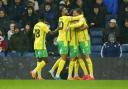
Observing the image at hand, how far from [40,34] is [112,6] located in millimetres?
3770

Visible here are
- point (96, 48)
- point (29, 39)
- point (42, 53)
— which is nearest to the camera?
point (42, 53)

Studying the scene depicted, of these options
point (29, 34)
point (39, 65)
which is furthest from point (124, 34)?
point (39, 65)

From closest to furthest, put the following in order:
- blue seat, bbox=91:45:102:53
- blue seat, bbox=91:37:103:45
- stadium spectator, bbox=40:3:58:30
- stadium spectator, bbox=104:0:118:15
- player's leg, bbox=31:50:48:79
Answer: player's leg, bbox=31:50:48:79 < blue seat, bbox=91:45:102:53 < blue seat, bbox=91:37:103:45 < stadium spectator, bbox=40:3:58:30 < stadium spectator, bbox=104:0:118:15

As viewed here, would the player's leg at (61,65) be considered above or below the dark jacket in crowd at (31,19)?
below

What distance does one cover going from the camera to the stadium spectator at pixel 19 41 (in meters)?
19.2

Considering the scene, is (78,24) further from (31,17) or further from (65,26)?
(31,17)

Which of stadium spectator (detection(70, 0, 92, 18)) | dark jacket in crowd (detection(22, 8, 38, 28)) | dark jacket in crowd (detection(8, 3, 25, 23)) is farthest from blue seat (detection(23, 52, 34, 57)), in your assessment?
stadium spectator (detection(70, 0, 92, 18))

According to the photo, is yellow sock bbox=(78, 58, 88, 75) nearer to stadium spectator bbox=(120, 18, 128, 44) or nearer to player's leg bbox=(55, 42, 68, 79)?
player's leg bbox=(55, 42, 68, 79)

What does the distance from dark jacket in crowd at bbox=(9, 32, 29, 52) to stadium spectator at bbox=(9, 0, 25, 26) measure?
4.82ft

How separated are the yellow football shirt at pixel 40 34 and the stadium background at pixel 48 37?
0.47 meters

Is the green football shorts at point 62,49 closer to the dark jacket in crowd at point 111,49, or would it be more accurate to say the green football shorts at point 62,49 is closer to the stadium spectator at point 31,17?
the dark jacket in crowd at point 111,49

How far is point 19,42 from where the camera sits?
19234 mm

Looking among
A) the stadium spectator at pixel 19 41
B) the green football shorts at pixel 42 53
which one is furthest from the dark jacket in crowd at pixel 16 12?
the green football shorts at pixel 42 53

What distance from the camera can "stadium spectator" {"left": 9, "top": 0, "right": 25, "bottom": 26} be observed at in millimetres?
20656
